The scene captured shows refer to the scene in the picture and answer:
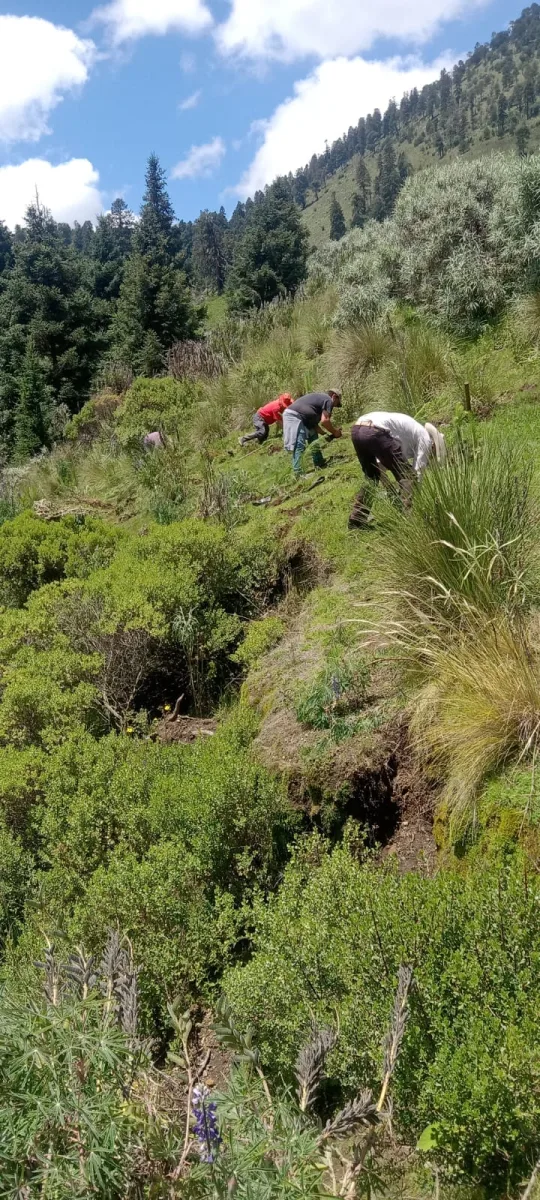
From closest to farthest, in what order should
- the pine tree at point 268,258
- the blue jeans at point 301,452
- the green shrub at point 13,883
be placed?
the green shrub at point 13,883 < the blue jeans at point 301,452 < the pine tree at point 268,258

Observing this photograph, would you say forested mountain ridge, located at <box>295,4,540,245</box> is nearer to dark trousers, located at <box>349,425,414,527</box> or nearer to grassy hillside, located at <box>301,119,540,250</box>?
grassy hillside, located at <box>301,119,540,250</box>

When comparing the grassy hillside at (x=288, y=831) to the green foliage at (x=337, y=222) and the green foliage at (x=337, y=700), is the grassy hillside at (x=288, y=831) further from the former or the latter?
the green foliage at (x=337, y=222)

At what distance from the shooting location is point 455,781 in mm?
2844

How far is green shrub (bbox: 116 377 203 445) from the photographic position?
12.0m

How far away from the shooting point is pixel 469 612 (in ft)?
11.0

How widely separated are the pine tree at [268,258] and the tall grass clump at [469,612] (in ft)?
93.0

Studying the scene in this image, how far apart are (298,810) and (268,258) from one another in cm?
3233

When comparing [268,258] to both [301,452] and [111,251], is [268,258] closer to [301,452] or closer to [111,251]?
[111,251]

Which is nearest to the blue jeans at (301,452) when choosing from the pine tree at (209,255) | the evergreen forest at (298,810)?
the evergreen forest at (298,810)

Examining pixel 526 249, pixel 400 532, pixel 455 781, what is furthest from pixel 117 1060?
pixel 526 249

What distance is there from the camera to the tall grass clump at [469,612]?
2789 mm

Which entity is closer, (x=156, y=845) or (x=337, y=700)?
(x=156, y=845)

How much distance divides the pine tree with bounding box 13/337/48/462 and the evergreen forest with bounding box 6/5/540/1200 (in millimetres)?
11799

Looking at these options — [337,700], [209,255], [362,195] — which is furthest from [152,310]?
[362,195]
